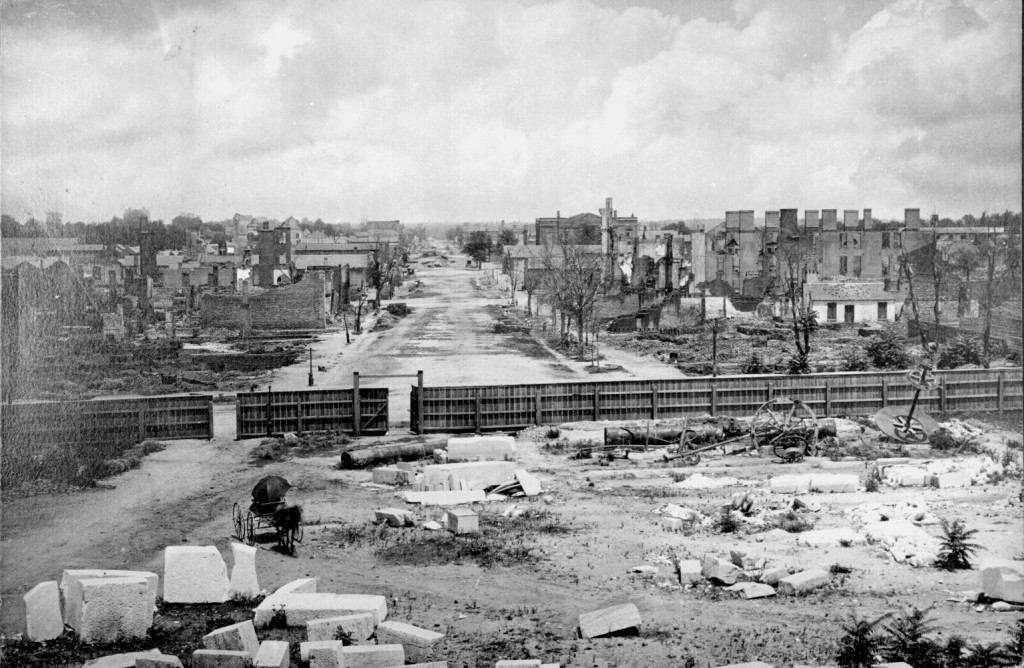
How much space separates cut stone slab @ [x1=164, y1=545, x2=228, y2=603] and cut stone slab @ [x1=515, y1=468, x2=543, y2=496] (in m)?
4.42

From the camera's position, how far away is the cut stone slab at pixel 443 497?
11281 millimetres

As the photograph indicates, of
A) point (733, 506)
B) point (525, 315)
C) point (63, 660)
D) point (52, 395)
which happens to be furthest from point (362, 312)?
point (63, 660)

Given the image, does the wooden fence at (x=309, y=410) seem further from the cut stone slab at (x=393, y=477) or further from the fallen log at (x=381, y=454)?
the cut stone slab at (x=393, y=477)

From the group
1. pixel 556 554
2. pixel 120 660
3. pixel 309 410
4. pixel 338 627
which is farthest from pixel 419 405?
pixel 120 660

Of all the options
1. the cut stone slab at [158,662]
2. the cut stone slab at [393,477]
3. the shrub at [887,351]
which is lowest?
the cut stone slab at [158,662]

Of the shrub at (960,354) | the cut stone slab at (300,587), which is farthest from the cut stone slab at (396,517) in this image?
the shrub at (960,354)

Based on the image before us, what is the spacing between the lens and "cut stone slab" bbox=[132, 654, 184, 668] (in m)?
6.69

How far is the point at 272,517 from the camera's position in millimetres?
9672

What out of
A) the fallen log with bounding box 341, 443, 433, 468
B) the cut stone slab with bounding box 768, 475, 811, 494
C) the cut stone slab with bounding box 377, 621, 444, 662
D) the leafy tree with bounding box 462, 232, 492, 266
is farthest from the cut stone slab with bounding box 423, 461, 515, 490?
→ the leafy tree with bounding box 462, 232, 492, 266

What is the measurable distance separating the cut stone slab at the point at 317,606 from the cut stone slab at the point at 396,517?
2.35 metres

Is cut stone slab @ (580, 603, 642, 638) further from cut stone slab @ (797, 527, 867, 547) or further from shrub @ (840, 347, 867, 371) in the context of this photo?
shrub @ (840, 347, 867, 371)

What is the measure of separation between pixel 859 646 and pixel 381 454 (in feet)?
23.8

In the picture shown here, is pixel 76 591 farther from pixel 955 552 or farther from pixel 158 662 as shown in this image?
pixel 955 552

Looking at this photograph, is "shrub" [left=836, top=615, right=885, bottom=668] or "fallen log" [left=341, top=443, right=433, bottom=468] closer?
"shrub" [left=836, top=615, right=885, bottom=668]
